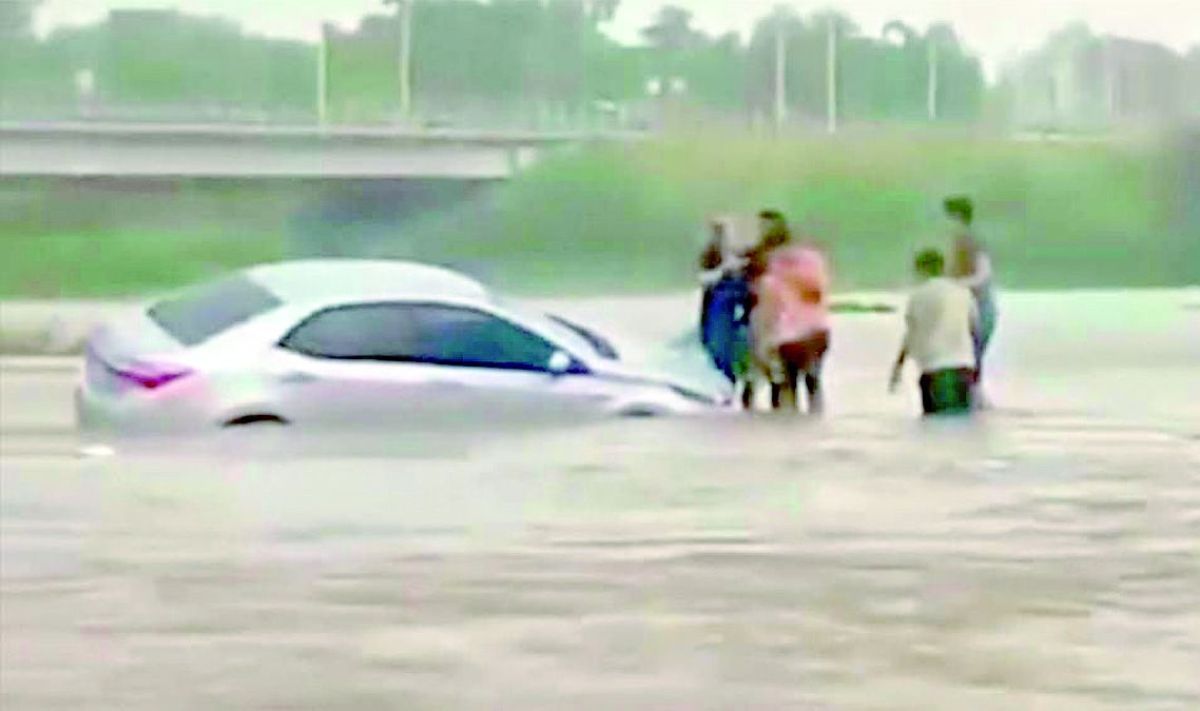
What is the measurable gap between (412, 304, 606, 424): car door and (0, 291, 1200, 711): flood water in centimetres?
10

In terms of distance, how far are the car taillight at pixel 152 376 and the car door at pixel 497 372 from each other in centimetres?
87

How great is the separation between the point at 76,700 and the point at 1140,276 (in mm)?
7824

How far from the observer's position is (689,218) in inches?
488

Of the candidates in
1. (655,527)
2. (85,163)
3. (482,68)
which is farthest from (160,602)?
(482,68)

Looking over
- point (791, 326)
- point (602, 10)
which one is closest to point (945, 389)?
point (791, 326)

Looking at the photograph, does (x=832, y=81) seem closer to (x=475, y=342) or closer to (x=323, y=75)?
(x=323, y=75)

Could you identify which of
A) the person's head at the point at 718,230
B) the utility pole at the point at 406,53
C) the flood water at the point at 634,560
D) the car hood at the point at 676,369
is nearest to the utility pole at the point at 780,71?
the person's head at the point at 718,230

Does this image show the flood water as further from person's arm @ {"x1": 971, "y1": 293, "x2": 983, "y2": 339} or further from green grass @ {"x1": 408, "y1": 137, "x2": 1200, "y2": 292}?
green grass @ {"x1": 408, "y1": 137, "x2": 1200, "y2": 292}

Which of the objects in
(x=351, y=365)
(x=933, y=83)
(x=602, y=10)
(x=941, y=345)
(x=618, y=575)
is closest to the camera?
(x=618, y=575)

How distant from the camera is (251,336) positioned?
9.85 metres

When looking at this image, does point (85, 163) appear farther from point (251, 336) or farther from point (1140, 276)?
point (1140, 276)

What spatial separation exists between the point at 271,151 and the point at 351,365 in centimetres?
364

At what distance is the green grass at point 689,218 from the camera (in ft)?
A: 39.1

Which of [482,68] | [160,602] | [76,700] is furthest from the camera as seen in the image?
[482,68]
